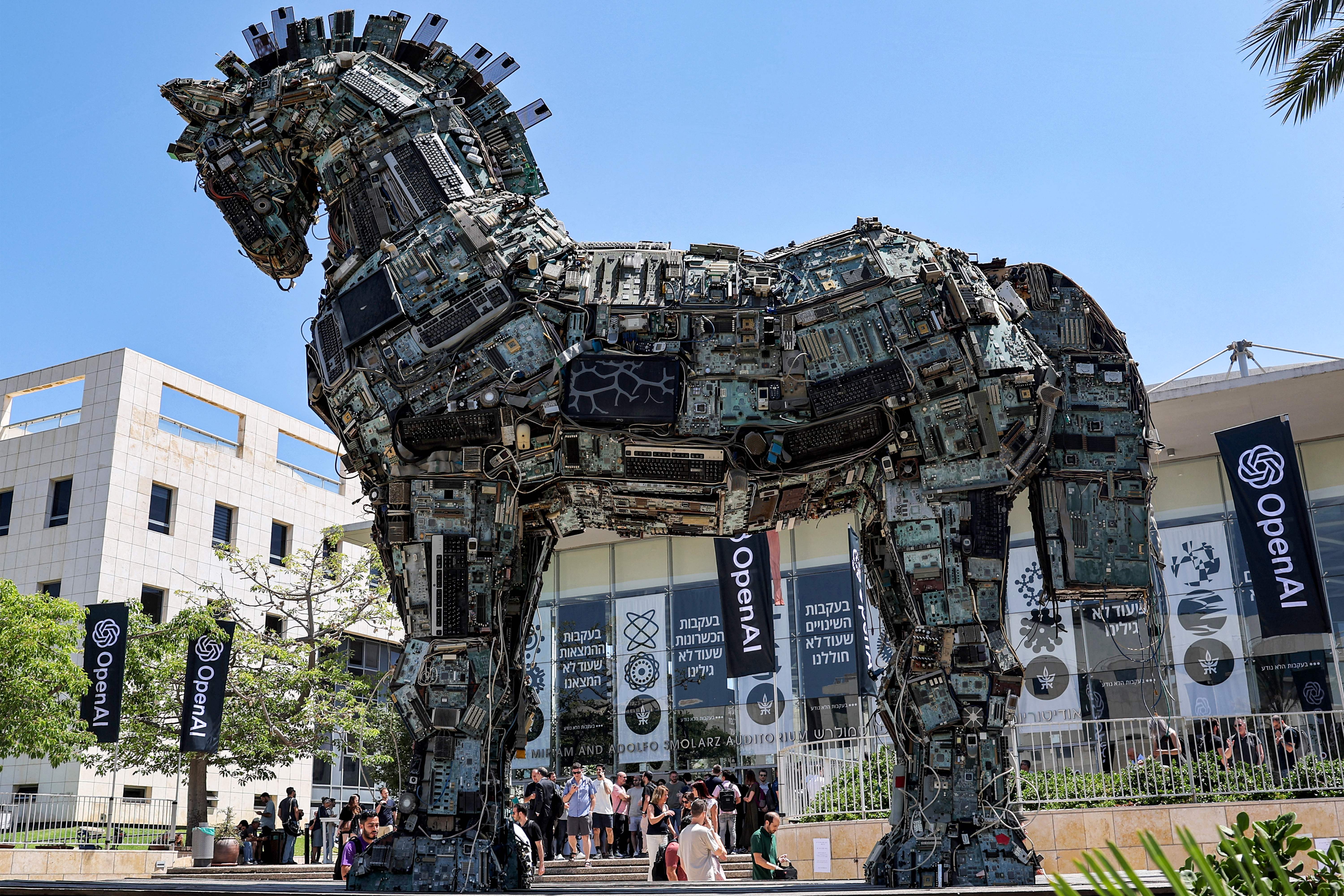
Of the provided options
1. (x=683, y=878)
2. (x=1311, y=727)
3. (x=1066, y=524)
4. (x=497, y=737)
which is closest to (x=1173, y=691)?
(x=1311, y=727)

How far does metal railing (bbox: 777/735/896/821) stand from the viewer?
1750cm

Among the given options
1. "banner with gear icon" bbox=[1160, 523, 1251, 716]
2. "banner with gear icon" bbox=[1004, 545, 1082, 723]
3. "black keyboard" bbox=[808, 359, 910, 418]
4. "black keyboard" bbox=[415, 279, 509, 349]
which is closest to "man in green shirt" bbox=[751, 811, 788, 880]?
"black keyboard" bbox=[808, 359, 910, 418]

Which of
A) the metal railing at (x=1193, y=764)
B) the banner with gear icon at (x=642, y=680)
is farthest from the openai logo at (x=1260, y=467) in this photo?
the banner with gear icon at (x=642, y=680)

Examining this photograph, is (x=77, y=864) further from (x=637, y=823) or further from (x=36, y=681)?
(x=637, y=823)

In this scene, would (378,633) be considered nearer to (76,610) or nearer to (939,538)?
(76,610)

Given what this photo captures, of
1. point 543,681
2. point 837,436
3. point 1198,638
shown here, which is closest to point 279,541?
point 543,681

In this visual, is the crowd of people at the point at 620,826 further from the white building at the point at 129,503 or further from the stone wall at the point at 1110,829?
the white building at the point at 129,503

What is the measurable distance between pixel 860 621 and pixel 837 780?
16.0 m

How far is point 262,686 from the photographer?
31.7 m

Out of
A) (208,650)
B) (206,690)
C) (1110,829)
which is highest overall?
(208,650)

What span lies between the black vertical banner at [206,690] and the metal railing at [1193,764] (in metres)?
18.1

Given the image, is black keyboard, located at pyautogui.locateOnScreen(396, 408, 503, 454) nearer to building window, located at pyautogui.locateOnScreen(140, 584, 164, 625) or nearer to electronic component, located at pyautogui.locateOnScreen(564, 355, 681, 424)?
electronic component, located at pyautogui.locateOnScreen(564, 355, 681, 424)

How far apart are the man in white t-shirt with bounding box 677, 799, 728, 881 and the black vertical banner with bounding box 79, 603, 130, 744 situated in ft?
58.0

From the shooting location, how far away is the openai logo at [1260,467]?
84.8ft
